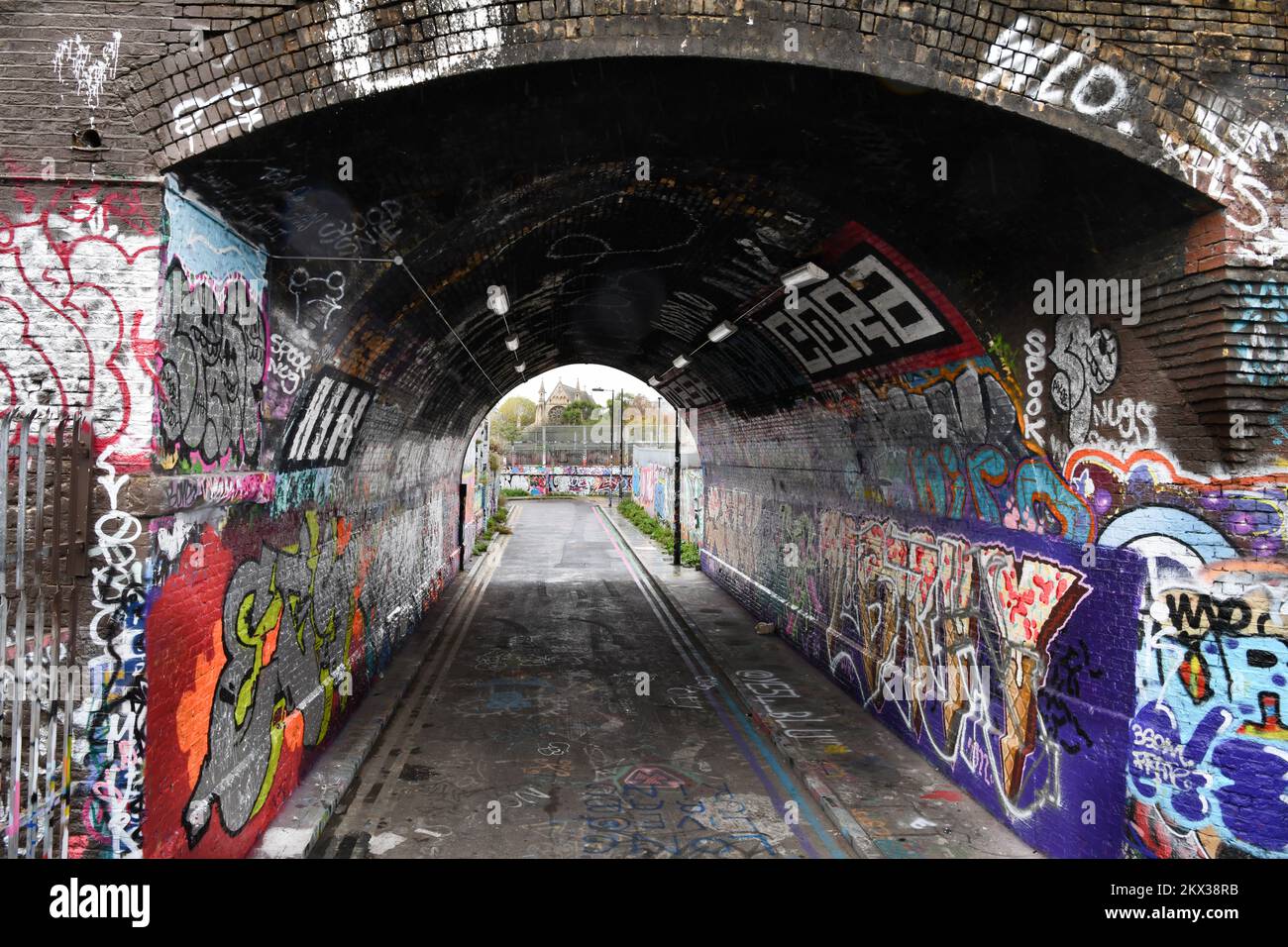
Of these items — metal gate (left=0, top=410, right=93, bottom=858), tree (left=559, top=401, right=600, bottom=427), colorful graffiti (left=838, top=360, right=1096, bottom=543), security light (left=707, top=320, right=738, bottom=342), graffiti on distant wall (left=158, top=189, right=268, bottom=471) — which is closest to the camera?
metal gate (left=0, top=410, right=93, bottom=858)

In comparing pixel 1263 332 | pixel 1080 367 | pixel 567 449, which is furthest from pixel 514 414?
pixel 1263 332

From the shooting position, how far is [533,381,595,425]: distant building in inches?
3982

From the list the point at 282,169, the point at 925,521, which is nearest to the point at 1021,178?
the point at 925,521

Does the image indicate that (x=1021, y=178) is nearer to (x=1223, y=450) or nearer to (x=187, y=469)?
(x=1223, y=450)

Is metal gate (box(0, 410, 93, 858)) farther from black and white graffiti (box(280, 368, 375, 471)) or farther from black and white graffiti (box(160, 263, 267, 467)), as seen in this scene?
black and white graffiti (box(280, 368, 375, 471))

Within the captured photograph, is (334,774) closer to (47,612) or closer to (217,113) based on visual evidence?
(47,612)

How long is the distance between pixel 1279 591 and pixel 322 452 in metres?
8.44

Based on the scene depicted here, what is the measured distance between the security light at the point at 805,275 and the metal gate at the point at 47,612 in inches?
255

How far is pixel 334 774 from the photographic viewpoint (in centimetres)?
817

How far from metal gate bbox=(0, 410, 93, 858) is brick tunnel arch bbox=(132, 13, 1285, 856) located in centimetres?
44

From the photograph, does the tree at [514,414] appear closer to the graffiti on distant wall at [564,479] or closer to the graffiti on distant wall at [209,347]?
the graffiti on distant wall at [564,479]

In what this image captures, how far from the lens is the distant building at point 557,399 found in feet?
332

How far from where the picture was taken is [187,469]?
17.2 feet

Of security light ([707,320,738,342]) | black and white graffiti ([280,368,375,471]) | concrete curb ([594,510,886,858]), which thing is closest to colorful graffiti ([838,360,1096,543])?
security light ([707,320,738,342])
